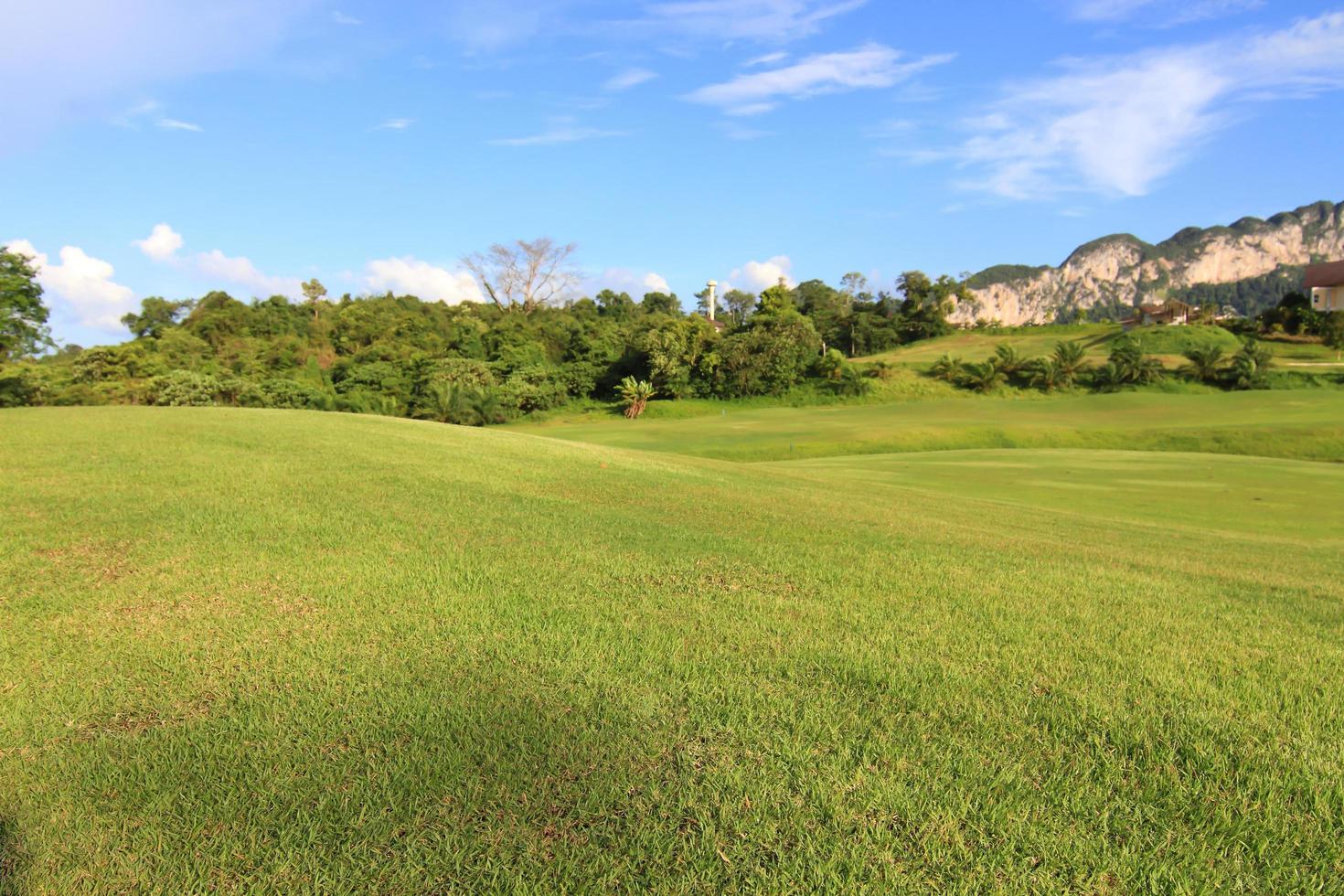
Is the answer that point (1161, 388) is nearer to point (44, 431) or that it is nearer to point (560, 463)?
point (560, 463)

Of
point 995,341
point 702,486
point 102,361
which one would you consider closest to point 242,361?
point 102,361

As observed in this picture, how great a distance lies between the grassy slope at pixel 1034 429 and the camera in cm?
3127

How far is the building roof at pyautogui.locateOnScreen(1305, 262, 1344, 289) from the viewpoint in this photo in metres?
73.5

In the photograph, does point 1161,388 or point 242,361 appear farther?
point 242,361

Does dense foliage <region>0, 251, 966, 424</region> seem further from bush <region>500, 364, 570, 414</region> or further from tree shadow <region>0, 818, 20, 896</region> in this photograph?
tree shadow <region>0, 818, 20, 896</region>

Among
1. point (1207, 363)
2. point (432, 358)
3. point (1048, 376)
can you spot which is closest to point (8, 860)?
point (1048, 376)

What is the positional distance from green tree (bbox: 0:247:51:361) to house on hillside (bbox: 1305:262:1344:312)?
3774 inches

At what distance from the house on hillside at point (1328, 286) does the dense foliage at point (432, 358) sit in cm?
3186

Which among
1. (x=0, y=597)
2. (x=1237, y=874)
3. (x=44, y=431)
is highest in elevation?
(x=44, y=431)

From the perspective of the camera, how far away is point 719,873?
279 cm

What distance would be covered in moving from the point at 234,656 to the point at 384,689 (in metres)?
1.06

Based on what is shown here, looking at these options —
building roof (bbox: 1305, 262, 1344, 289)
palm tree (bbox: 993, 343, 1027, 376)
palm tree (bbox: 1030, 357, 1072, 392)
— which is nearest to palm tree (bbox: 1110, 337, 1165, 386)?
palm tree (bbox: 1030, 357, 1072, 392)

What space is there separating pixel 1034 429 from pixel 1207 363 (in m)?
26.3

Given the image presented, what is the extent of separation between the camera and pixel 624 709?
390 cm
